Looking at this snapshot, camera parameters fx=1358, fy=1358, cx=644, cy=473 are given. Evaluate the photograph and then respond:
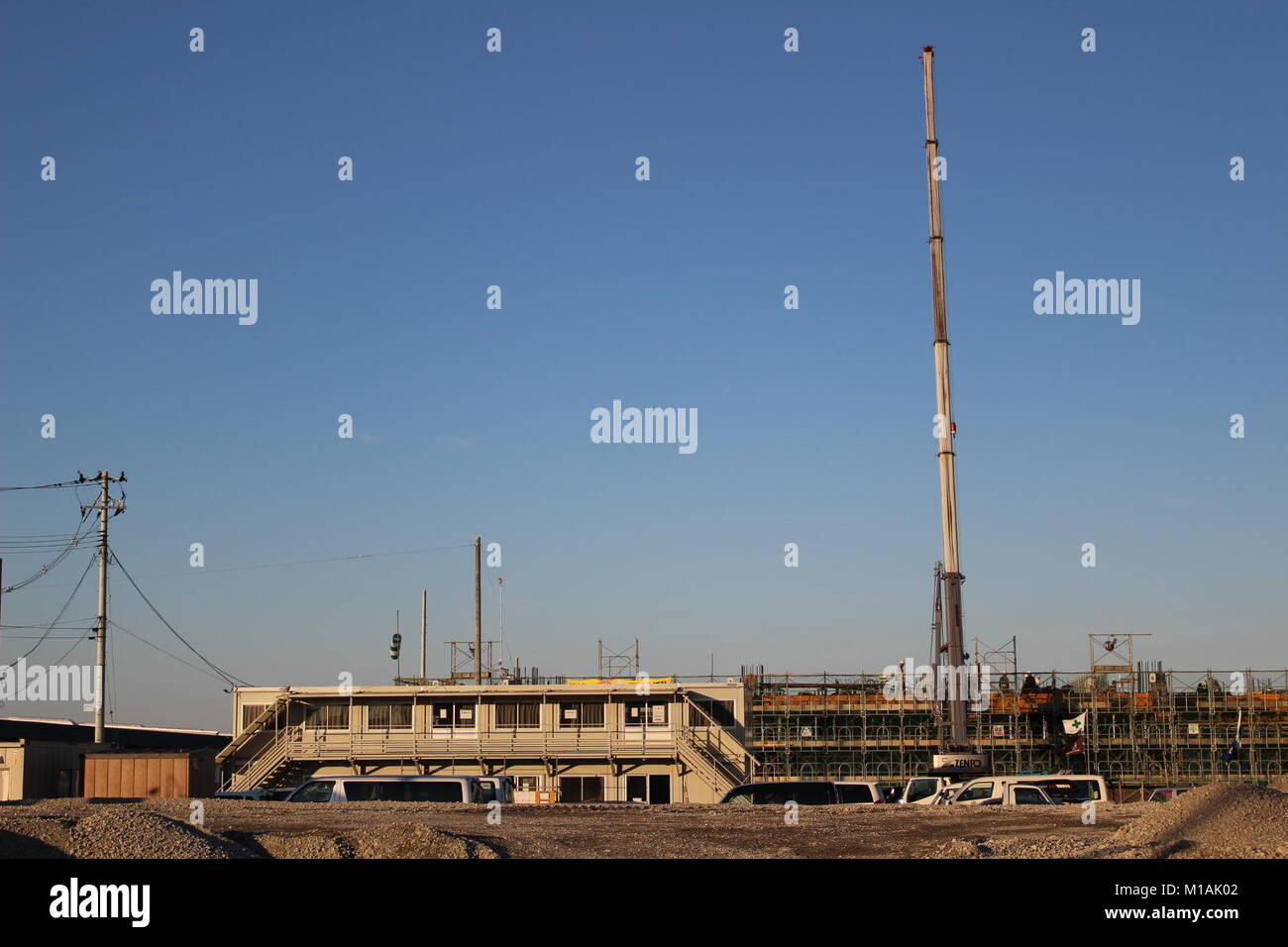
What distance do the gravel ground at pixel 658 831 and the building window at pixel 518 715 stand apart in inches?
972

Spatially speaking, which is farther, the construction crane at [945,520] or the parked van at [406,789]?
the construction crane at [945,520]

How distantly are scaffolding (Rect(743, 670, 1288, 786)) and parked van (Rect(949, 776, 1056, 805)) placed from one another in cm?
2514

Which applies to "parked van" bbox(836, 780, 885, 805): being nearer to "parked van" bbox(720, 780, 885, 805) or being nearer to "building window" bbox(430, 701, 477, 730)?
"parked van" bbox(720, 780, 885, 805)

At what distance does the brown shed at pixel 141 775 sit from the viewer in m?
43.2

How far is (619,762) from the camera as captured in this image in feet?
175

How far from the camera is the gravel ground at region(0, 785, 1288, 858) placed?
1730cm

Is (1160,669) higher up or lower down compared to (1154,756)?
higher up

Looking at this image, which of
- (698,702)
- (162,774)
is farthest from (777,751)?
(162,774)

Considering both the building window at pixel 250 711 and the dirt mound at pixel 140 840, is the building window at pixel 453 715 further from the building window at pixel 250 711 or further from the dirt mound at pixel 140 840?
the dirt mound at pixel 140 840

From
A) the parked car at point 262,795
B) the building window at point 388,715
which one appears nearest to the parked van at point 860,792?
the parked car at point 262,795

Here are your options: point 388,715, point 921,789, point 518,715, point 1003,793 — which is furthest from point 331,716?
point 1003,793

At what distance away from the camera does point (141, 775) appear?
43344mm
